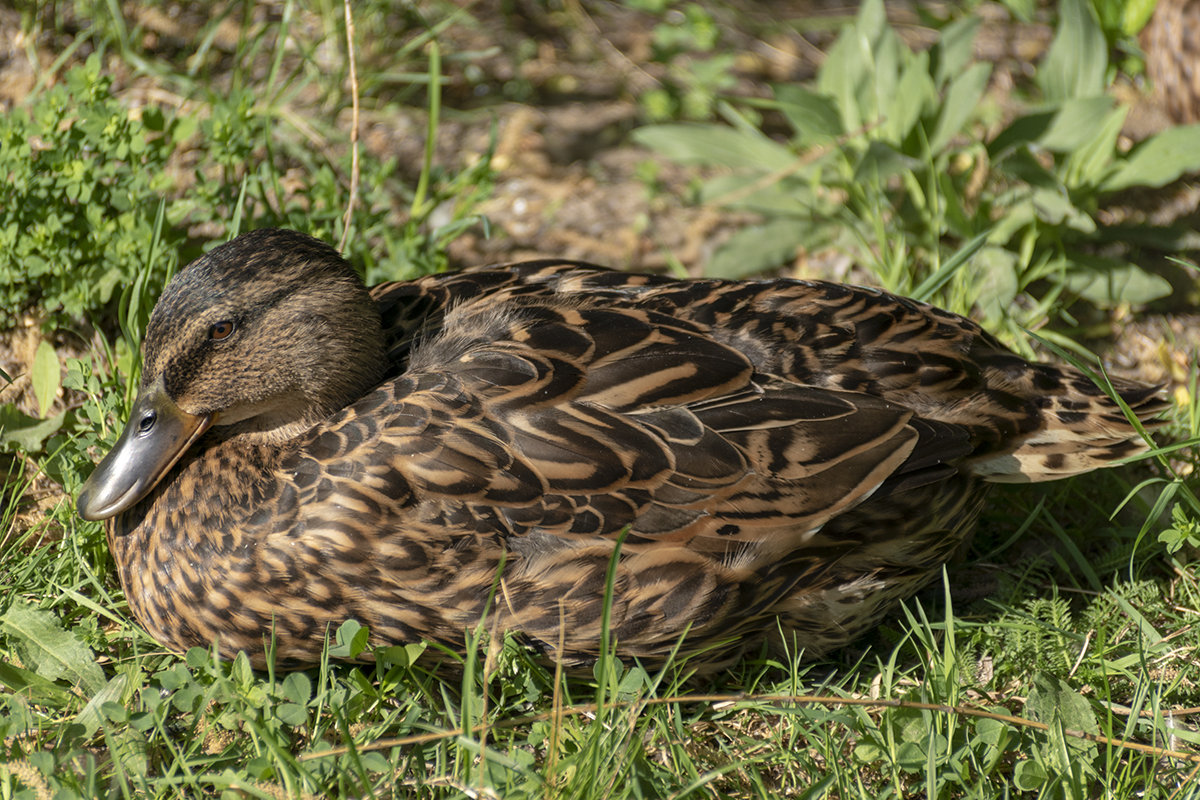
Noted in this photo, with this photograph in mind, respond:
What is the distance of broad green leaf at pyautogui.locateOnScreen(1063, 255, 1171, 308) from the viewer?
4.31m

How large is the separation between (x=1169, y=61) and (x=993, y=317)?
190cm

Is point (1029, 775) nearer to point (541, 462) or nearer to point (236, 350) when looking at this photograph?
point (541, 462)

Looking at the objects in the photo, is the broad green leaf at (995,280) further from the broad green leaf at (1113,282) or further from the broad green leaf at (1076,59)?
the broad green leaf at (1076,59)

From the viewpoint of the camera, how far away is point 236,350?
114 inches

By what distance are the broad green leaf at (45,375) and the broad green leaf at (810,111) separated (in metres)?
2.88

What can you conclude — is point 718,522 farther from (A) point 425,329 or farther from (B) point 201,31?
(B) point 201,31

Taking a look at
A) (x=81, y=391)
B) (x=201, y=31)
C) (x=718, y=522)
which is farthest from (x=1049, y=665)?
(x=201, y=31)

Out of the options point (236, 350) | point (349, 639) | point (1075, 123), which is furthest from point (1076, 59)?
point (349, 639)

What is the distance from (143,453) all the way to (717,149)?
9.04 feet

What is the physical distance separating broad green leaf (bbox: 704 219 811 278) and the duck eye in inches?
87.9

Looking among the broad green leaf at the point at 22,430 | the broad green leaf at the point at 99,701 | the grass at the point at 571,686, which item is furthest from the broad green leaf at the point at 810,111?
the broad green leaf at the point at 99,701

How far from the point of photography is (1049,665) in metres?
3.11

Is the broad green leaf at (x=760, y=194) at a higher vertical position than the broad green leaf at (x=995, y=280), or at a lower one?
higher

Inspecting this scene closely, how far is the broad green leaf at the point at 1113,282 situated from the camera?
4.31 meters
